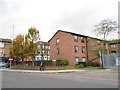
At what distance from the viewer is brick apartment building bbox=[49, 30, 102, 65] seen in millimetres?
30531

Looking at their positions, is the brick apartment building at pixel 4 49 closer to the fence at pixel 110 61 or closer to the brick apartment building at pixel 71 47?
the brick apartment building at pixel 71 47

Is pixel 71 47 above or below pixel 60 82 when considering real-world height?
above

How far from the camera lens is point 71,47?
99.7 ft

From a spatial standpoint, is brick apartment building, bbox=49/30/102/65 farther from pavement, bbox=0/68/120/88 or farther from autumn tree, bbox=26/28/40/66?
pavement, bbox=0/68/120/88

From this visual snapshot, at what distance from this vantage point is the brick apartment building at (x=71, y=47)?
100ft

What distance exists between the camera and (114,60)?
21.8 meters

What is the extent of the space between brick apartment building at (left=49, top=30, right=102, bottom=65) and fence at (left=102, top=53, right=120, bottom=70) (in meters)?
6.01

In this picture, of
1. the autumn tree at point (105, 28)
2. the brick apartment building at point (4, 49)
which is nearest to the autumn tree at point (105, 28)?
the autumn tree at point (105, 28)

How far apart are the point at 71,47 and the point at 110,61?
1026 cm

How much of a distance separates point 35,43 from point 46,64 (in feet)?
16.5

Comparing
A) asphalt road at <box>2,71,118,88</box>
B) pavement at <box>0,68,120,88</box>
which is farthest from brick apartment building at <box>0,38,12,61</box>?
asphalt road at <box>2,71,118,88</box>

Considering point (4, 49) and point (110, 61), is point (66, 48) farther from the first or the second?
point (4, 49)

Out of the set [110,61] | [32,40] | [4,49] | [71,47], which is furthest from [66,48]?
[4,49]

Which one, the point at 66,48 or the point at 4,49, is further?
the point at 4,49
